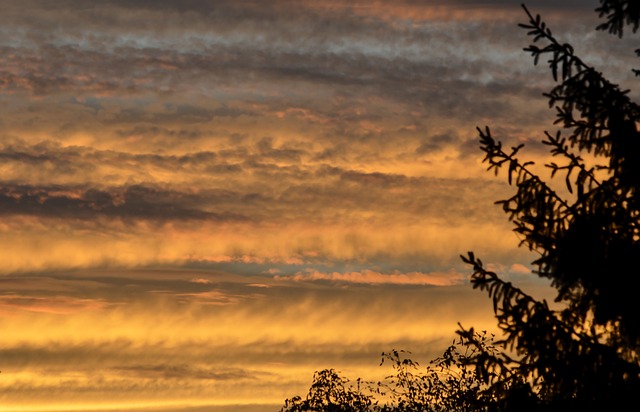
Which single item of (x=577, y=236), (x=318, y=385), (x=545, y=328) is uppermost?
(x=318, y=385)

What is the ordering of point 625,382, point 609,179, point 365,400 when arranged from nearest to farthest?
point 625,382
point 609,179
point 365,400

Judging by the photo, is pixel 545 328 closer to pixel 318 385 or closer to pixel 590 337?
pixel 590 337

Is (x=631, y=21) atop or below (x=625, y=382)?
atop

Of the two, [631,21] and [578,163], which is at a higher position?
[631,21]

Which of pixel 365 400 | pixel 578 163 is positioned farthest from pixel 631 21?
pixel 365 400

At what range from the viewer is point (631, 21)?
16.7 meters

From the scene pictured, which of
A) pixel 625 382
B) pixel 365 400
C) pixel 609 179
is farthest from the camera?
pixel 365 400

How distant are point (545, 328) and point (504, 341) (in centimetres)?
72

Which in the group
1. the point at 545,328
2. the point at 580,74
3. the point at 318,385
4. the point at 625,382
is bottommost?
the point at 625,382

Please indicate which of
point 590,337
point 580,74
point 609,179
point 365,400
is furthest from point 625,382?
point 365,400

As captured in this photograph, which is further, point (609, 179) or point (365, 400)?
point (365, 400)

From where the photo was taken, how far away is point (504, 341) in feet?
52.0

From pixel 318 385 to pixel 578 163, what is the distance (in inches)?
1017

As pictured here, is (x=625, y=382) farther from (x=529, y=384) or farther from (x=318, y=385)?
(x=318, y=385)
